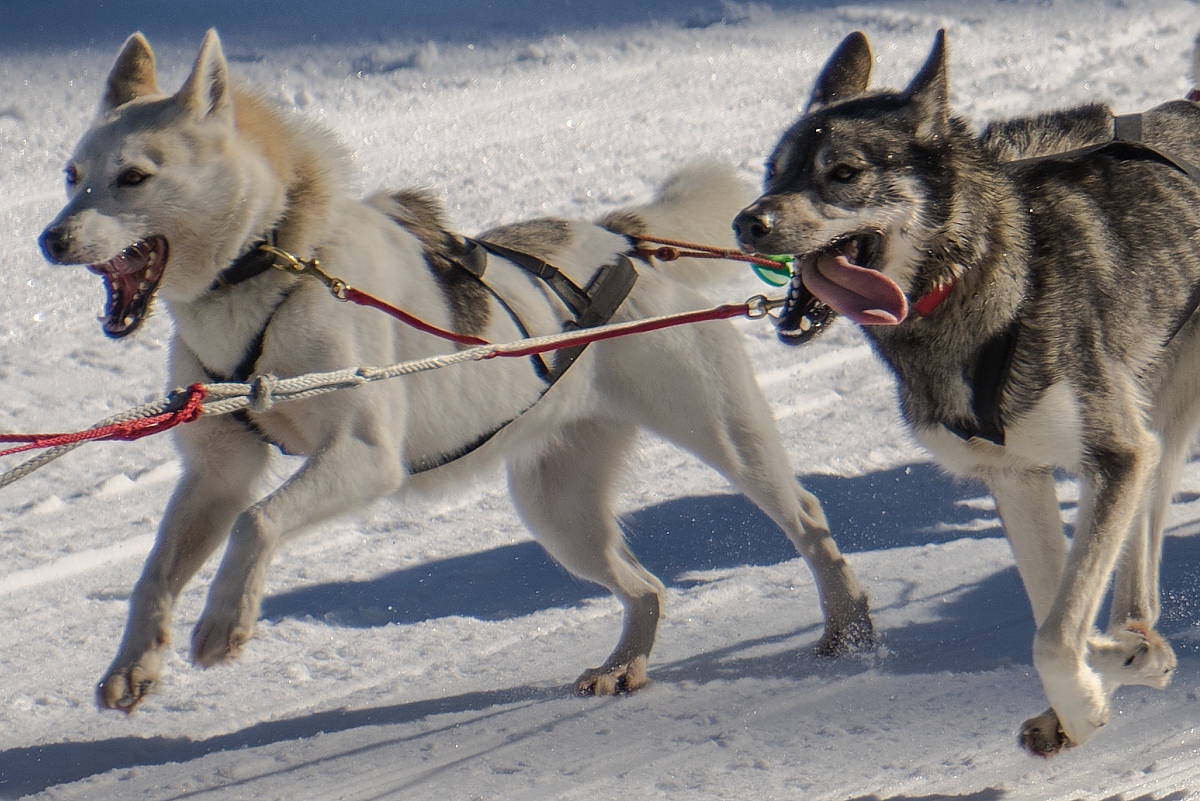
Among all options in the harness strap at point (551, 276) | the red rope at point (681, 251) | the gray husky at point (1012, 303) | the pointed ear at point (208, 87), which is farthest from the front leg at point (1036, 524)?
the pointed ear at point (208, 87)

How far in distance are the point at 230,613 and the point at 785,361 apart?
3.51 m

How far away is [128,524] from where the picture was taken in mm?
4176

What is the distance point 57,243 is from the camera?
2365 millimetres

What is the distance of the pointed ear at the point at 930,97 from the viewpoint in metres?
2.27

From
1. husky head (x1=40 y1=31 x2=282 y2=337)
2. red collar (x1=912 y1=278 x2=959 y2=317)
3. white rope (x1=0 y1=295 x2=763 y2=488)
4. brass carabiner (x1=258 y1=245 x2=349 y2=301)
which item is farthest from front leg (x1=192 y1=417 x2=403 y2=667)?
red collar (x1=912 y1=278 x2=959 y2=317)

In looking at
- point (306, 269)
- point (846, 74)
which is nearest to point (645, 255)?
point (846, 74)

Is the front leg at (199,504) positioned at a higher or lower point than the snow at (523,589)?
higher

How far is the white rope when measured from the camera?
216cm

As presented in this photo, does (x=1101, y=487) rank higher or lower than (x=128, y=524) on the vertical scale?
higher

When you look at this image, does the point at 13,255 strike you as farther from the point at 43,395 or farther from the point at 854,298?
the point at 854,298

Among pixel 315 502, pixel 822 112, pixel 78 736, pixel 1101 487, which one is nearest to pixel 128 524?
pixel 78 736

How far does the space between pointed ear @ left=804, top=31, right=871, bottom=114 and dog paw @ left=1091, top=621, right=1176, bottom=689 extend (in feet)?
3.69

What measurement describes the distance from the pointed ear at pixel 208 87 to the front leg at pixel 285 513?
26.4 inches

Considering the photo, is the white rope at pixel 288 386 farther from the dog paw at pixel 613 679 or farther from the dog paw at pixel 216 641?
the dog paw at pixel 613 679
